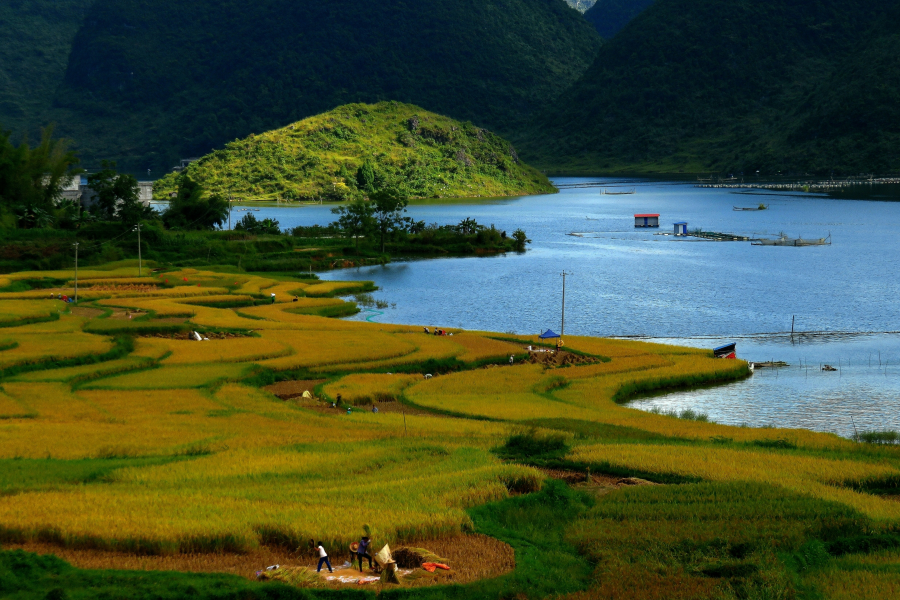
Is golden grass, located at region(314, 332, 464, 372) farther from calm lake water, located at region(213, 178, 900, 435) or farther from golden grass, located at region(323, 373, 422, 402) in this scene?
calm lake water, located at region(213, 178, 900, 435)

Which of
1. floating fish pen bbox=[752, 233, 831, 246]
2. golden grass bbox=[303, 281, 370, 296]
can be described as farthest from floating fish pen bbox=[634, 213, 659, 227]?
golden grass bbox=[303, 281, 370, 296]

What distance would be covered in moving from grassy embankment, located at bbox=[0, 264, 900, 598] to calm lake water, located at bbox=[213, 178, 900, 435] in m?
6.48

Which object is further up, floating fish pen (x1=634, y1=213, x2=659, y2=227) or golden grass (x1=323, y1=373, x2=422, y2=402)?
floating fish pen (x1=634, y1=213, x2=659, y2=227)

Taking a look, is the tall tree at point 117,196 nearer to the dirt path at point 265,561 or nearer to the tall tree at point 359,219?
the tall tree at point 359,219

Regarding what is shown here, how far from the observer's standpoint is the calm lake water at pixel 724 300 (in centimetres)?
4928

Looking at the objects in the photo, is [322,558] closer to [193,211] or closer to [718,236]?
[193,211]

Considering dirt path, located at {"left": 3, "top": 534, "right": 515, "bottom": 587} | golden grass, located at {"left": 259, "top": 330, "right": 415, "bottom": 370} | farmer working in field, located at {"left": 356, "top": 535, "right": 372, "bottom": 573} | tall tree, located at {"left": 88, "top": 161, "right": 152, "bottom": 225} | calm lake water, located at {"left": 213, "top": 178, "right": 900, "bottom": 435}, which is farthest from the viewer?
tall tree, located at {"left": 88, "top": 161, "right": 152, "bottom": 225}

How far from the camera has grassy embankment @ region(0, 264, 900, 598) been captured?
19.2 meters

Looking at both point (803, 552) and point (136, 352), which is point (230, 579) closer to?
point (803, 552)

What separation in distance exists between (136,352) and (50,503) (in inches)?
1238

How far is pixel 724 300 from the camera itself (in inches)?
3428

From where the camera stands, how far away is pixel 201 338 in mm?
57688

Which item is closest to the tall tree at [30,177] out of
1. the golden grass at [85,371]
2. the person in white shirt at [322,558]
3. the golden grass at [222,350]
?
the golden grass at [222,350]

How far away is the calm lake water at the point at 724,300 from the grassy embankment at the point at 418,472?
21.2 ft
